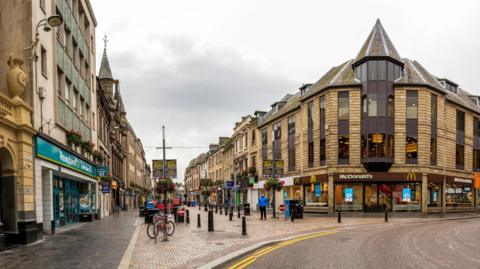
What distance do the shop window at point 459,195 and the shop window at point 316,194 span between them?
1101cm

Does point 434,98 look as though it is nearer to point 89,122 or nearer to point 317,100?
point 317,100

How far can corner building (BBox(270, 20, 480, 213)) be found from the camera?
35.0 metres

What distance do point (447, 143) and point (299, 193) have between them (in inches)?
552

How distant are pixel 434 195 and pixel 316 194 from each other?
32.5 feet

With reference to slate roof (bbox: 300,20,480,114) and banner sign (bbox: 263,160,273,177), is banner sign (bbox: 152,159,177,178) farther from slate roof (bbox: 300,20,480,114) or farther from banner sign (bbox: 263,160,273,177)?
slate roof (bbox: 300,20,480,114)

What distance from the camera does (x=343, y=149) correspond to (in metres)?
35.9

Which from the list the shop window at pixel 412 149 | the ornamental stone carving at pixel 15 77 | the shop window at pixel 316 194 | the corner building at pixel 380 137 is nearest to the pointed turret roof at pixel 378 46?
the corner building at pixel 380 137

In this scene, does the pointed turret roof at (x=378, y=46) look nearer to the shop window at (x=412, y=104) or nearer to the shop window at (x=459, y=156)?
the shop window at (x=412, y=104)

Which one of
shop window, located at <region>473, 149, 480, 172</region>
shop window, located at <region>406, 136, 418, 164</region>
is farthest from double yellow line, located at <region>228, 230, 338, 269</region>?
shop window, located at <region>473, 149, 480, 172</region>

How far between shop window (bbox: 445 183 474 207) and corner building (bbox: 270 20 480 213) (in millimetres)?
447

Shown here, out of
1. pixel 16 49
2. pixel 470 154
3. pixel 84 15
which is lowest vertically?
pixel 470 154

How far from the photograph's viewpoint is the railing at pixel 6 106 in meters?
13.6

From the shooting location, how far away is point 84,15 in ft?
94.7

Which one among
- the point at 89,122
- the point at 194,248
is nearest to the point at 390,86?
the point at 89,122
